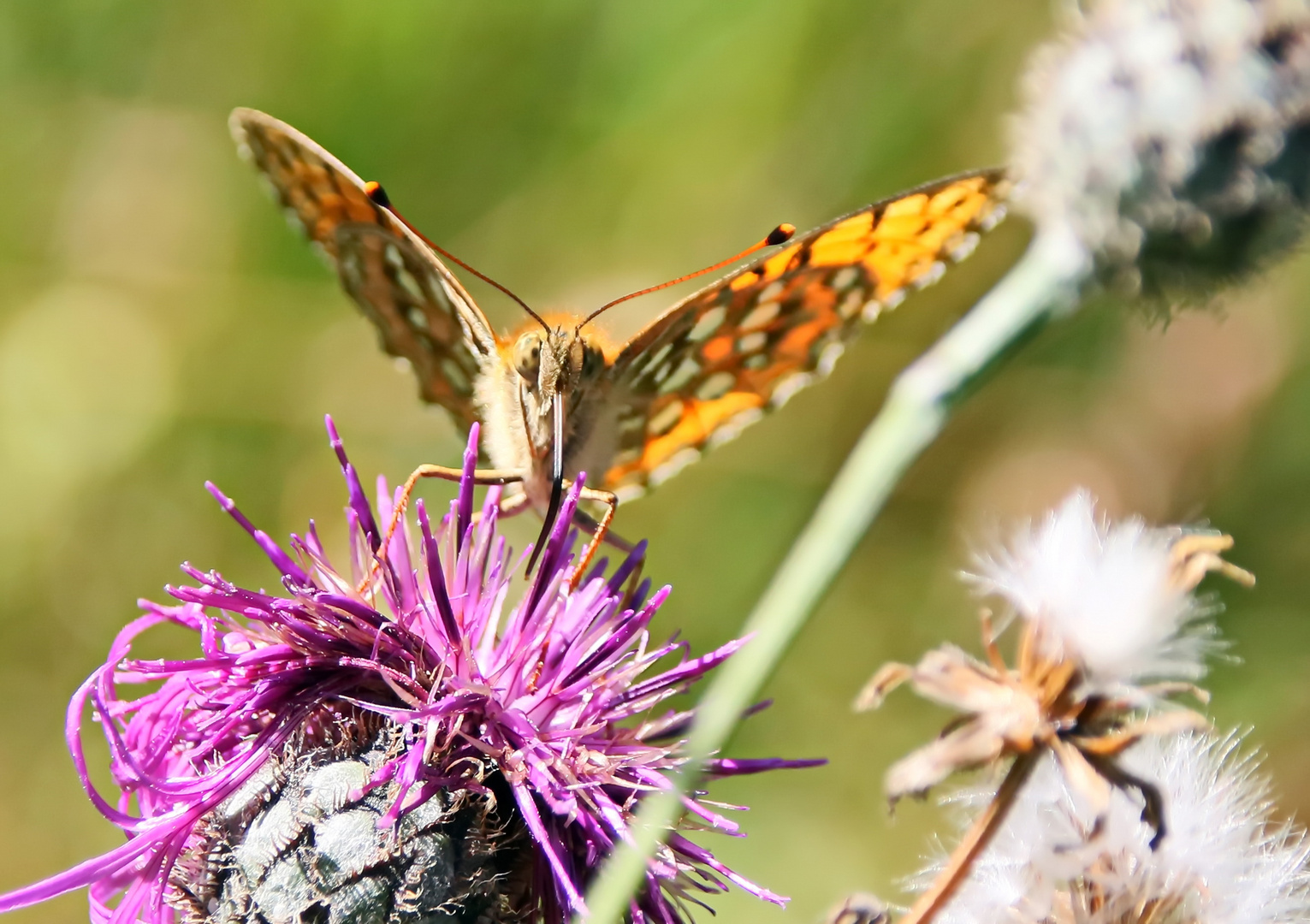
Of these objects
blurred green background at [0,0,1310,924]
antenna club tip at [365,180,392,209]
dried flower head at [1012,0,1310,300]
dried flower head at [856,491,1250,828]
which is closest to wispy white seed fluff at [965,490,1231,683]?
dried flower head at [856,491,1250,828]

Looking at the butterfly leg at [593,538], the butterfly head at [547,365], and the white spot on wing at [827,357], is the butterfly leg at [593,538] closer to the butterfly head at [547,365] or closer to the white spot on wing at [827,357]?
the butterfly head at [547,365]

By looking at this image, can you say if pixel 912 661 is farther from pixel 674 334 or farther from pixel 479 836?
pixel 479 836

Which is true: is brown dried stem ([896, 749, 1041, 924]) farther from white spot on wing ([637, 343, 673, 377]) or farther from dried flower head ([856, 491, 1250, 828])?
white spot on wing ([637, 343, 673, 377])

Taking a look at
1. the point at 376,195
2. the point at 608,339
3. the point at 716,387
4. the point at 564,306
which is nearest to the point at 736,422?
the point at 716,387

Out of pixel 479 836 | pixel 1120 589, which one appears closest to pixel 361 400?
pixel 479 836

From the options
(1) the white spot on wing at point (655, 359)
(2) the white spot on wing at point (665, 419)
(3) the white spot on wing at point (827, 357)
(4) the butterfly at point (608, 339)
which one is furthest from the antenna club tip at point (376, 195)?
(3) the white spot on wing at point (827, 357)
